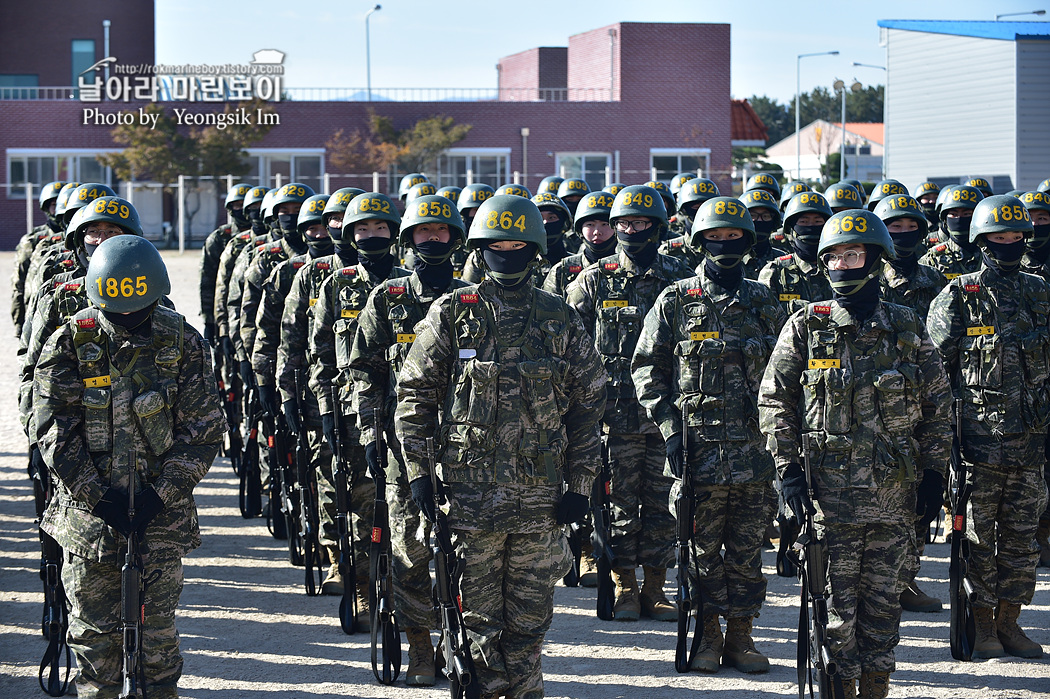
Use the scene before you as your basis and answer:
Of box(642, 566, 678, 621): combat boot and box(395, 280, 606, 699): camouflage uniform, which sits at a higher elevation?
box(395, 280, 606, 699): camouflage uniform

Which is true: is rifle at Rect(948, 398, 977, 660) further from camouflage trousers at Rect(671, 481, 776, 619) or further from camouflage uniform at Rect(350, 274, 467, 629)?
camouflage uniform at Rect(350, 274, 467, 629)

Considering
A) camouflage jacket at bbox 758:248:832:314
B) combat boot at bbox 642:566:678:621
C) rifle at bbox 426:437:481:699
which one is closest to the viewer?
rifle at bbox 426:437:481:699

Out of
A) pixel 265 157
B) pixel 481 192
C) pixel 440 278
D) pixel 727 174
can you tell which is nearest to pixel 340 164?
pixel 265 157

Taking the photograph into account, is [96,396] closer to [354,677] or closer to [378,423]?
[378,423]

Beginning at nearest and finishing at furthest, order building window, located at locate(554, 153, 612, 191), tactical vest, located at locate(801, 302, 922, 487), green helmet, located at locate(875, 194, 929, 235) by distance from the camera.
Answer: tactical vest, located at locate(801, 302, 922, 487), green helmet, located at locate(875, 194, 929, 235), building window, located at locate(554, 153, 612, 191)

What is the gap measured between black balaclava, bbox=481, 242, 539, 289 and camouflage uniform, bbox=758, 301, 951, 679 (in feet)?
4.62

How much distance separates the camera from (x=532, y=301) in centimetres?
561

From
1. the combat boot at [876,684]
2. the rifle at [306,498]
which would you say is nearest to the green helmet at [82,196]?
the rifle at [306,498]

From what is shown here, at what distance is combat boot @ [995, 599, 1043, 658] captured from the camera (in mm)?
6973

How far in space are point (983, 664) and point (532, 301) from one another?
3630 millimetres

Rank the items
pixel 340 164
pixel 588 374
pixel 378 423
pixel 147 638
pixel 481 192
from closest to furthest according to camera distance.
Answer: pixel 147 638 < pixel 588 374 < pixel 378 423 < pixel 481 192 < pixel 340 164

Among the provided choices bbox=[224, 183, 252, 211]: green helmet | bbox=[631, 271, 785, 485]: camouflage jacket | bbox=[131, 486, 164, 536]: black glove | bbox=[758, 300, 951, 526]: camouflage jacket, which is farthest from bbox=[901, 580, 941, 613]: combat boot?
bbox=[224, 183, 252, 211]: green helmet

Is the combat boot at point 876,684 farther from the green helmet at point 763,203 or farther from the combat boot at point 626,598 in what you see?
the green helmet at point 763,203

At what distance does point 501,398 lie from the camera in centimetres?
548
